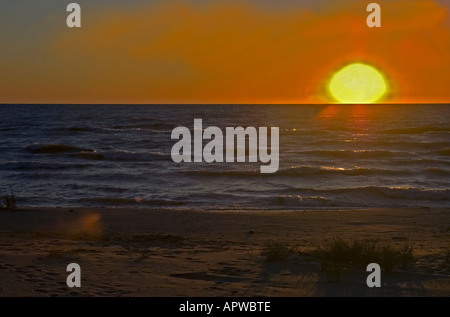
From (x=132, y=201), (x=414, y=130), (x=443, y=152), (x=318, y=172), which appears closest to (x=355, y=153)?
(x=443, y=152)

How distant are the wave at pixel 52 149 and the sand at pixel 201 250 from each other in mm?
25163

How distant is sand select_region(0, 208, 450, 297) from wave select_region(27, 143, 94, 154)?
82.6 ft

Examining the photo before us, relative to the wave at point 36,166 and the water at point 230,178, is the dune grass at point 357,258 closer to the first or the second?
the water at point 230,178

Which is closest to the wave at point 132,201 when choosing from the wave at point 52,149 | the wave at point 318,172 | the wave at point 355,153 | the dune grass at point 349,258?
the wave at point 318,172

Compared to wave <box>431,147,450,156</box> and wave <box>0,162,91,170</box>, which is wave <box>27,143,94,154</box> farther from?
wave <box>431,147,450,156</box>

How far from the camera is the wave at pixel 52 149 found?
1583 inches

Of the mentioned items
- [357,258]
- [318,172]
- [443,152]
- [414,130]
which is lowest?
[357,258]

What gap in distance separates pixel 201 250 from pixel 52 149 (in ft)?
110

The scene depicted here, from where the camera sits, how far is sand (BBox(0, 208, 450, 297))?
7.75 meters

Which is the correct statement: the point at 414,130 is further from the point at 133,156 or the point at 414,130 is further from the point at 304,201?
the point at 304,201

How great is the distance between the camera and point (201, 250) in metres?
10.7

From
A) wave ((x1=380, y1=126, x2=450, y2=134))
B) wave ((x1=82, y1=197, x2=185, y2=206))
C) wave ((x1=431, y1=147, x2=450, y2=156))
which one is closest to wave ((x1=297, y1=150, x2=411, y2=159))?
wave ((x1=431, y1=147, x2=450, y2=156))
